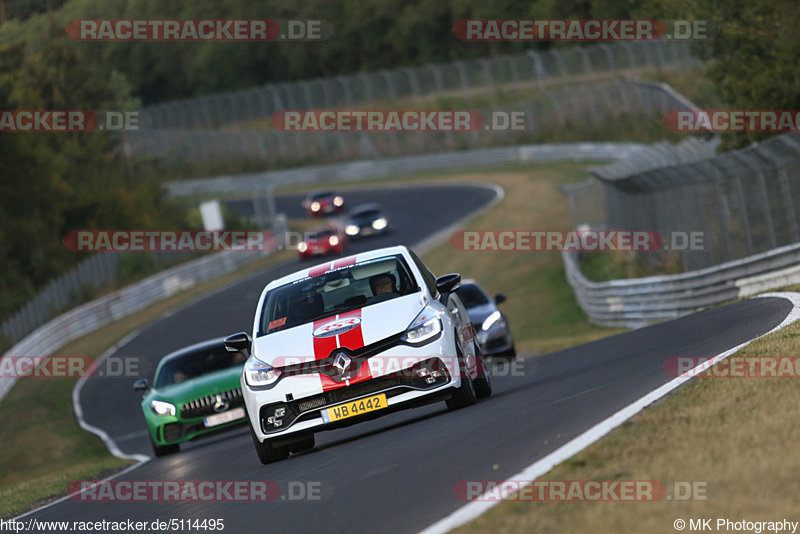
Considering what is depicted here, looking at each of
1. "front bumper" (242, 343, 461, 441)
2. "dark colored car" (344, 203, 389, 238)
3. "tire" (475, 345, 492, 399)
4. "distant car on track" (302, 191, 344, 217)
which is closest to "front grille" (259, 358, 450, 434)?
"front bumper" (242, 343, 461, 441)

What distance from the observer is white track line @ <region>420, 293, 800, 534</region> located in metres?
6.11

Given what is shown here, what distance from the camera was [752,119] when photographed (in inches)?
1030

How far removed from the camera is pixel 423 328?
10516 mm

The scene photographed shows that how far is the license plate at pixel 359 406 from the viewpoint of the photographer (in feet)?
33.6

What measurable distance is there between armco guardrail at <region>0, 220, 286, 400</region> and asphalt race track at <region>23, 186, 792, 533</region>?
1694cm

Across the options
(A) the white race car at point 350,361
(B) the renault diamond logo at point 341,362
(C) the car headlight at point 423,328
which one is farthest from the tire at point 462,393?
(B) the renault diamond logo at point 341,362

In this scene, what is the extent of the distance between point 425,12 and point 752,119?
81.9m

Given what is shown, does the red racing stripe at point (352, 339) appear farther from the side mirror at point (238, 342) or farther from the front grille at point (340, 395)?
the side mirror at point (238, 342)

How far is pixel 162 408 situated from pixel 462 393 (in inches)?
254

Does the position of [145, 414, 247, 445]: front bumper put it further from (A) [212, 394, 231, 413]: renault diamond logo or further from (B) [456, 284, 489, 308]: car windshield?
(B) [456, 284, 489, 308]: car windshield

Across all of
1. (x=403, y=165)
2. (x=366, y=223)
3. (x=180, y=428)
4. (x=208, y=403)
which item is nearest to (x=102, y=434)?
(x=180, y=428)

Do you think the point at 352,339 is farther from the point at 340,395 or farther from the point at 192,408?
the point at 192,408

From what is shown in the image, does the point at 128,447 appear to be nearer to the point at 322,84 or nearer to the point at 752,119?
the point at 752,119

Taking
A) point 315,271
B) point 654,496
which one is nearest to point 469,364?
point 315,271
